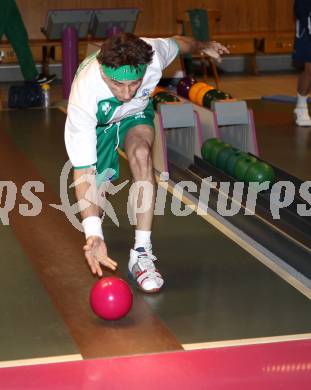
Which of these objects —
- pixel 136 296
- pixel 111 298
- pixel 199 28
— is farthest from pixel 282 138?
pixel 111 298

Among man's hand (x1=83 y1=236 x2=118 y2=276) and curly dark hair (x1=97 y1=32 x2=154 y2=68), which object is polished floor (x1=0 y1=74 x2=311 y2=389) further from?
curly dark hair (x1=97 y1=32 x2=154 y2=68)

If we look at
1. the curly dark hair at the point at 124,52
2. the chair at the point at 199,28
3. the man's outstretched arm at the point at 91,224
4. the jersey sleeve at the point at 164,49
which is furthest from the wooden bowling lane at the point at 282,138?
the man's outstretched arm at the point at 91,224

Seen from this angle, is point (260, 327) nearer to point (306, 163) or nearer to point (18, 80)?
point (306, 163)

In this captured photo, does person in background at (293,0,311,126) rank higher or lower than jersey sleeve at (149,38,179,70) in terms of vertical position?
lower

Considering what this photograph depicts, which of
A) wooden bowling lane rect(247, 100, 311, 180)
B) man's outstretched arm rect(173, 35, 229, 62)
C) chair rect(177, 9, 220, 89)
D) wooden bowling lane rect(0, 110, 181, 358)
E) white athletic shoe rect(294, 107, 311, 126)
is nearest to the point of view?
wooden bowling lane rect(0, 110, 181, 358)

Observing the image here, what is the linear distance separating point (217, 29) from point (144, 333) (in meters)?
8.34

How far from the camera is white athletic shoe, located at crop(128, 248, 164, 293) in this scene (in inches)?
157

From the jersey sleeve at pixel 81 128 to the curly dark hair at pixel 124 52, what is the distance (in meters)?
0.17

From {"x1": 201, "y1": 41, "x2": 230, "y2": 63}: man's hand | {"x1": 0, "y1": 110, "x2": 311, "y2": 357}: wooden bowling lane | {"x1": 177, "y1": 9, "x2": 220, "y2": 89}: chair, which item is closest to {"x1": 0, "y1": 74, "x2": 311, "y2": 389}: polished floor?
{"x1": 0, "y1": 110, "x2": 311, "y2": 357}: wooden bowling lane

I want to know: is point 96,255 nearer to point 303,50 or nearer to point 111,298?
point 111,298

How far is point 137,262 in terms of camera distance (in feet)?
13.4

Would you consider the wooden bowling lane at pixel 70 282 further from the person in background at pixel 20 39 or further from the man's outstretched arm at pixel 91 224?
the person in background at pixel 20 39

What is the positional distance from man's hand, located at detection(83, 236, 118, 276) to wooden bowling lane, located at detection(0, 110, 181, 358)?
0.36 m

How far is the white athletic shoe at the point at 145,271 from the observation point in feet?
13.1
